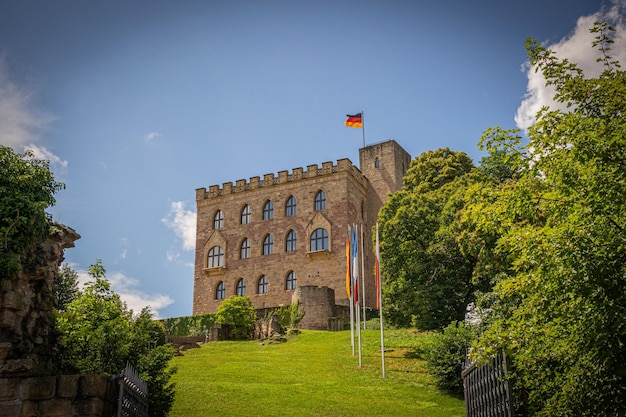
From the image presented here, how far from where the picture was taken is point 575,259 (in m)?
9.14

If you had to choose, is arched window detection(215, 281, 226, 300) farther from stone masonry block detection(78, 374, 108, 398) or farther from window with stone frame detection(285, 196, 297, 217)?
stone masonry block detection(78, 374, 108, 398)

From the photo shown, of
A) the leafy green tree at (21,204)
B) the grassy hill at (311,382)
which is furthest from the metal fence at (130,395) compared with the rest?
the grassy hill at (311,382)

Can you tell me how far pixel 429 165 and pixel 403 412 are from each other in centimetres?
2031

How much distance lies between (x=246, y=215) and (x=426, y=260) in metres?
25.8

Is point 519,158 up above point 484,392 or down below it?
above

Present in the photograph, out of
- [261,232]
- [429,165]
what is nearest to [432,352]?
[429,165]

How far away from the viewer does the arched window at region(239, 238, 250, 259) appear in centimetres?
4988

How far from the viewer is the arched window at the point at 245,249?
4988cm

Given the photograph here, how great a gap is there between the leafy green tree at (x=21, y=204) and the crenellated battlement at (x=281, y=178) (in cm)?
3612

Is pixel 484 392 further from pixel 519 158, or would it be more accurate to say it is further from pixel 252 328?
pixel 252 328

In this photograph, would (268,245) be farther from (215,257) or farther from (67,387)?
(67,387)

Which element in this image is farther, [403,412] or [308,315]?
[308,315]

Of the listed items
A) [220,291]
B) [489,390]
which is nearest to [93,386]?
[489,390]

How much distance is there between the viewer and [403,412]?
57.5 ft
